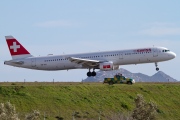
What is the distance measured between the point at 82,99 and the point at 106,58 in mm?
20316

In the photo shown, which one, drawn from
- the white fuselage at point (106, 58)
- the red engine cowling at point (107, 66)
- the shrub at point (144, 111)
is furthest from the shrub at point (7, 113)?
the white fuselage at point (106, 58)

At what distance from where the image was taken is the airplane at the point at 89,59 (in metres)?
87.6

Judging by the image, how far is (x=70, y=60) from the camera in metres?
90.2

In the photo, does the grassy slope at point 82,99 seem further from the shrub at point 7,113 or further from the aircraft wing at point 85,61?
the shrub at point 7,113

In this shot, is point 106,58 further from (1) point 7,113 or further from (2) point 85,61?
(1) point 7,113

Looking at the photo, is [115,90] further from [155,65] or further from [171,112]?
[155,65]

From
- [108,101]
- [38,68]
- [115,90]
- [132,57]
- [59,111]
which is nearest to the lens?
[59,111]

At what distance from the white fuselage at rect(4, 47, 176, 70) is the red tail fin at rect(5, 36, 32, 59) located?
1.19 meters

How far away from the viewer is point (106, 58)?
3516 inches

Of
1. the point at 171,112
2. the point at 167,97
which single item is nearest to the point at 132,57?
the point at 167,97

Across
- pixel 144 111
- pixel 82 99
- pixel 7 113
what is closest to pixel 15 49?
pixel 82 99

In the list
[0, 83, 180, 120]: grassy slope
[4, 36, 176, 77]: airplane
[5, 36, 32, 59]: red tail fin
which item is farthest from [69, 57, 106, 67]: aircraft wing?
[0, 83, 180, 120]: grassy slope

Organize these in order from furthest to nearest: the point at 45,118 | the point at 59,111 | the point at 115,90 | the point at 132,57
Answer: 1. the point at 132,57
2. the point at 115,90
3. the point at 59,111
4. the point at 45,118

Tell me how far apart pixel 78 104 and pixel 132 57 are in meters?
21.4
